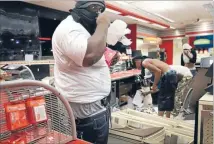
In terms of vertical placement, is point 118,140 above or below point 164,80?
below

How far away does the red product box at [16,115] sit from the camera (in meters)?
0.76

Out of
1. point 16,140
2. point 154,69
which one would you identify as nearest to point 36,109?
point 16,140

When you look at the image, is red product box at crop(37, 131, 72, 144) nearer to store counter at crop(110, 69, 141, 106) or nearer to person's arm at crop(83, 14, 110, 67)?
person's arm at crop(83, 14, 110, 67)

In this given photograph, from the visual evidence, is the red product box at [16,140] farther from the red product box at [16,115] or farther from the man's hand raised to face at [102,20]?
the man's hand raised to face at [102,20]

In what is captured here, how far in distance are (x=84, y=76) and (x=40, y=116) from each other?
0.42 m

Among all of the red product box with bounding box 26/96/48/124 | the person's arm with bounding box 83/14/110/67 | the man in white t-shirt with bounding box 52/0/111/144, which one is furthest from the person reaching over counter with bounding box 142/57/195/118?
the red product box with bounding box 26/96/48/124

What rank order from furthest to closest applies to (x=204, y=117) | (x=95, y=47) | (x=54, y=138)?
(x=204, y=117)
(x=95, y=47)
(x=54, y=138)

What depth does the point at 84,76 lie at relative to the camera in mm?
1212

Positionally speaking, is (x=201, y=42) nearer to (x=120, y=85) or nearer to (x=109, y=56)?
(x=120, y=85)

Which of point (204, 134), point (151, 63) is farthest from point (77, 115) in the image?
point (151, 63)

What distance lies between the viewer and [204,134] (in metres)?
1.58

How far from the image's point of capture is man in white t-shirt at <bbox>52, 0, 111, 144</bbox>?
1154 millimetres

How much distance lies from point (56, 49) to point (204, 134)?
4.02 ft

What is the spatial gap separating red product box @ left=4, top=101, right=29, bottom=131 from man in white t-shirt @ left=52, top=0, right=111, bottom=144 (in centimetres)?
40
